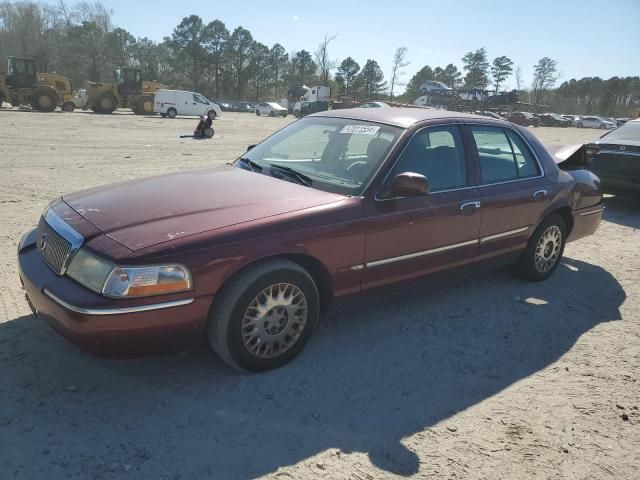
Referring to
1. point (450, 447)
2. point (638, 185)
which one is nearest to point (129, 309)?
point (450, 447)

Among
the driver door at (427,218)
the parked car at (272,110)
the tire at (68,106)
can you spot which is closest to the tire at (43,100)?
the tire at (68,106)

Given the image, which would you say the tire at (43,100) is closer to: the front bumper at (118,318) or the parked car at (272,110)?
the parked car at (272,110)

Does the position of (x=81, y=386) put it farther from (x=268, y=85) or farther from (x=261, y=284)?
(x=268, y=85)

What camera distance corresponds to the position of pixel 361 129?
151 inches

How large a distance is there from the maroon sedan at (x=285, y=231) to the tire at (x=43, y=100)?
100 feet

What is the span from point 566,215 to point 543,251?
0.49 metres

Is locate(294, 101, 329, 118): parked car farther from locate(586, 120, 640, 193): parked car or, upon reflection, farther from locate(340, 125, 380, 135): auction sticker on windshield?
locate(340, 125, 380, 135): auction sticker on windshield

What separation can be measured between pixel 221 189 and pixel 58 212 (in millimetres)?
1048

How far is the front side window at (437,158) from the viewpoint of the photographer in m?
3.57

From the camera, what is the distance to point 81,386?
2811 mm

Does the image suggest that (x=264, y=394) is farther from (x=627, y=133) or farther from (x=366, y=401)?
(x=627, y=133)

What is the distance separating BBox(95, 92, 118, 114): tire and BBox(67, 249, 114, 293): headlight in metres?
33.5

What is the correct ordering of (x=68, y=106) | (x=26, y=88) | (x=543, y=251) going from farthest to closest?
(x=68, y=106)
(x=26, y=88)
(x=543, y=251)

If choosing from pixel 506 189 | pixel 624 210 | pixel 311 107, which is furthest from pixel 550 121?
pixel 506 189
